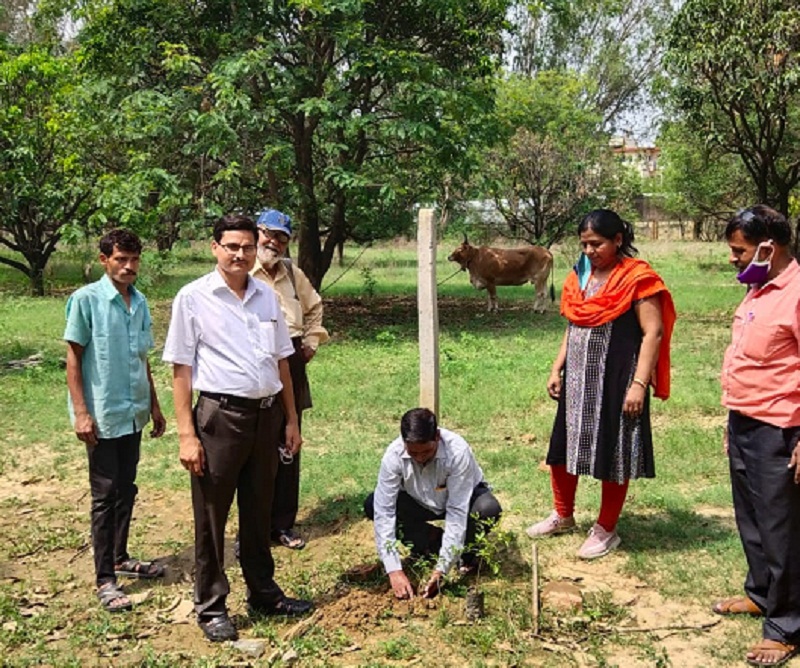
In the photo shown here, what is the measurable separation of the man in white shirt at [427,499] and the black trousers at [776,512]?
125 centimetres

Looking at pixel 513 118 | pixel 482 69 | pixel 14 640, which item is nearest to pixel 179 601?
pixel 14 640

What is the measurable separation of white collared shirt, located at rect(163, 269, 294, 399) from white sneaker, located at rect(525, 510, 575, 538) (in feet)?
6.58

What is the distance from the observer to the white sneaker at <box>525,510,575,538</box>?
4.80 m

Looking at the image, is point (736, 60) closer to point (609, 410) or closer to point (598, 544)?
point (609, 410)

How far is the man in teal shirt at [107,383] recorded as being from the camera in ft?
13.4

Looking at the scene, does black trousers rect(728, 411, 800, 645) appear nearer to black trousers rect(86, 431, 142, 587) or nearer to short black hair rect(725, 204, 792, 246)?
short black hair rect(725, 204, 792, 246)

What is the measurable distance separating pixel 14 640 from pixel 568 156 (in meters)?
19.3

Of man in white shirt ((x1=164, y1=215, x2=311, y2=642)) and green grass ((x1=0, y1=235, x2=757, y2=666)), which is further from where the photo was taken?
green grass ((x1=0, y1=235, x2=757, y2=666))

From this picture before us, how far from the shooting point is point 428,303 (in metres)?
4.43

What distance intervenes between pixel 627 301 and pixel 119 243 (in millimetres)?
2561

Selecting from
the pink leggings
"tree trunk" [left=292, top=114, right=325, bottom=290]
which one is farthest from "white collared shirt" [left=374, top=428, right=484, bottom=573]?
"tree trunk" [left=292, top=114, right=325, bottom=290]

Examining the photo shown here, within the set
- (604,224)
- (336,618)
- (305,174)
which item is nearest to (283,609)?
(336,618)

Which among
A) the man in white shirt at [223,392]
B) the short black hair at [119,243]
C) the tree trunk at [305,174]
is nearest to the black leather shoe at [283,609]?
the man in white shirt at [223,392]

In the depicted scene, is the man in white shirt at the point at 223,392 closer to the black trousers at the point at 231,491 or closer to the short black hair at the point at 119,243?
the black trousers at the point at 231,491
